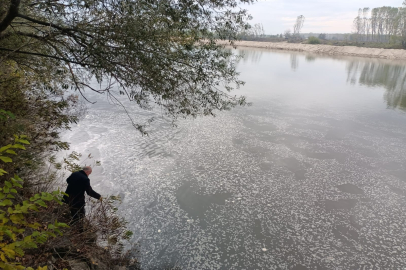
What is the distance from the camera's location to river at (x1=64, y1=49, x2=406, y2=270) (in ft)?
18.9

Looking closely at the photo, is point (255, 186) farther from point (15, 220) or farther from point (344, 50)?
point (344, 50)

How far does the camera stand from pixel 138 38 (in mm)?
4156

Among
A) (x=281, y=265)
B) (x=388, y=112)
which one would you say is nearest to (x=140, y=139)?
(x=281, y=265)

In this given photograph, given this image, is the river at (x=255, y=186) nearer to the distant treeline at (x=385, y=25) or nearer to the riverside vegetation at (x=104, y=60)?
the riverside vegetation at (x=104, y=60)

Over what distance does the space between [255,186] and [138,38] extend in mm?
5611

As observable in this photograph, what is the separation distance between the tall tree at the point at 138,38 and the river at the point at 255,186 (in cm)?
279

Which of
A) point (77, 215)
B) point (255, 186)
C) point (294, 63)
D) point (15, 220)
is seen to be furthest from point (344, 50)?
point (15, 220)

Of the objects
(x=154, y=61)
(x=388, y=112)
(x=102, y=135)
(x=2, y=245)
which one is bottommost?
(x=388, y=112)

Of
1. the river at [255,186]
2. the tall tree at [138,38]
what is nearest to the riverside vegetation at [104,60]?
the tall tree at [138,38]

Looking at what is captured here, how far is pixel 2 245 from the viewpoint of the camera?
176 centimetres

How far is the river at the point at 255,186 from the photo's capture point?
576cm

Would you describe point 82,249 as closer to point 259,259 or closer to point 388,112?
point 259,259

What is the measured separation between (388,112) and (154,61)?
18.0 meters

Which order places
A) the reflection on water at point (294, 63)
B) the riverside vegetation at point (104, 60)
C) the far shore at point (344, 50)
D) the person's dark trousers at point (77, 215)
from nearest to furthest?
the riverside vegetation at point (104, 60) → the person's dark trousers at point (77, 215) → the reflection on water at point (294, 63) → the far shore at point (344, 50)
